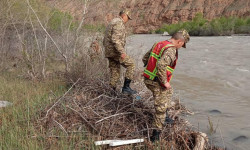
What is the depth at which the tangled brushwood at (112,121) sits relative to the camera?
346 centimetres

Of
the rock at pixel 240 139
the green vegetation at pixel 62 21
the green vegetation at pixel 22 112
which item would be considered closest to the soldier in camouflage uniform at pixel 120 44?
the green vegetation at pixel 22 112

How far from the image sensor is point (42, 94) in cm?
539

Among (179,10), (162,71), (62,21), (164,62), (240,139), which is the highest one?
(179,10)

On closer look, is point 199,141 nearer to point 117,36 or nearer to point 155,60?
point 155,60

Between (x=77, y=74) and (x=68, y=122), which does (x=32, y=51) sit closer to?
(x=77, y=74)

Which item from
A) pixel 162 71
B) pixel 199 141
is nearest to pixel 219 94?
pixel 199 141

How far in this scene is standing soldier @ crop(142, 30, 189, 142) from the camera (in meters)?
3.17

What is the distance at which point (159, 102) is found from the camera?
3346mm

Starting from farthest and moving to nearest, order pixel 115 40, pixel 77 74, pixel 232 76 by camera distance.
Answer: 1. pixel 232 76
2. pixel 77 74
3. pixel 115 40

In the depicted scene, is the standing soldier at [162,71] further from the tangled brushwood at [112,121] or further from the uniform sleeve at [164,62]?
the tangled brushwood at [112,121]

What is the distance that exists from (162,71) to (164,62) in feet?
0.38

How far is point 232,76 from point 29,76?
22.0 feet

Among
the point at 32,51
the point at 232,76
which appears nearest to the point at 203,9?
the point at 232,76

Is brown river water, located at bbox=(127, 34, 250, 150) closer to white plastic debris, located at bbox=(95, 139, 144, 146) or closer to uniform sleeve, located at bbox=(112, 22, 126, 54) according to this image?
white plastic debris, located at bbox=(95, 139, 144, 146)
